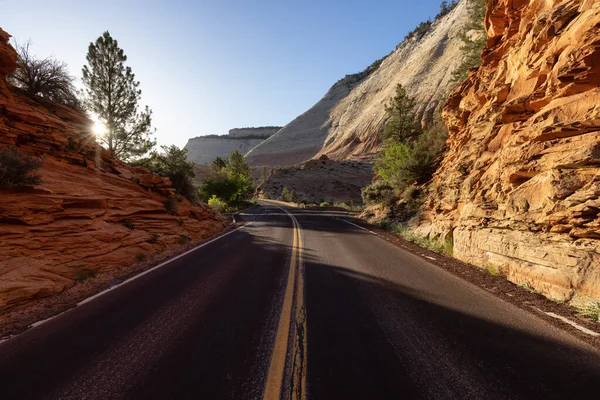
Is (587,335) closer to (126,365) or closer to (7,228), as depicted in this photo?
(126,365)

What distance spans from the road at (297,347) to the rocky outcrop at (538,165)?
1494mm

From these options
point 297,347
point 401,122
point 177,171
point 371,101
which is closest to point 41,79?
point 177,171

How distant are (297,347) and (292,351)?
107 millimetres

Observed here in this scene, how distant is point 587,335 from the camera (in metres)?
3.67

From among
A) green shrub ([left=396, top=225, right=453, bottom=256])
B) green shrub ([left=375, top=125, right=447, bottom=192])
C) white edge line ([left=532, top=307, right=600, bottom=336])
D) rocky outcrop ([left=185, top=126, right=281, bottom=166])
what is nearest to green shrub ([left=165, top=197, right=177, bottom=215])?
green shrub ([left=396, top=225, right=453, bottom=256])

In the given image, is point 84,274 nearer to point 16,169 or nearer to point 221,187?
point 16,169

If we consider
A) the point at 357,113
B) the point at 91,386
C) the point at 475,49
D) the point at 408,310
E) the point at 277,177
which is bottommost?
the point at 91,386

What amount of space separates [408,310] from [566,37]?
356 inches

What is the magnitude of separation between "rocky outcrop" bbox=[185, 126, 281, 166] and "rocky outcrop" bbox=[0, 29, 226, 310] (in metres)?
161

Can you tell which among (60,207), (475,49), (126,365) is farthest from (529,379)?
(475,49)

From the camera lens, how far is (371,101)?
299ft

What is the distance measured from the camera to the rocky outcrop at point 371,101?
6483 cm

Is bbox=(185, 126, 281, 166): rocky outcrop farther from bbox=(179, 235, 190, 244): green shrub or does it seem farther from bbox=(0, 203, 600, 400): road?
bbox=(0, 203, 600, 400): road

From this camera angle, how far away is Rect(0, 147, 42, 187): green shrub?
6.29 metres
